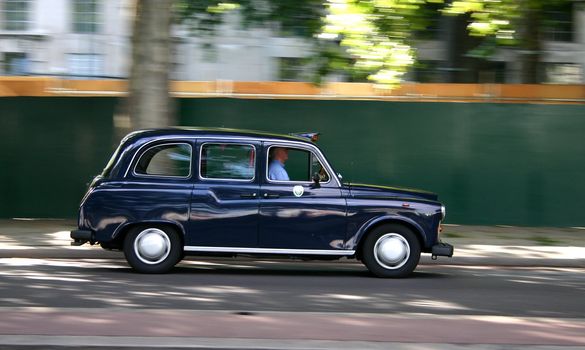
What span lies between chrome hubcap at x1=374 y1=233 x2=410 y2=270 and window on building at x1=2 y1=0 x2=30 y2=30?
61.9 ft

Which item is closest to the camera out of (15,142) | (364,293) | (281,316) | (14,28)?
(281,316)

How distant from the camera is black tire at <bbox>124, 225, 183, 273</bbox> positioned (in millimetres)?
10164

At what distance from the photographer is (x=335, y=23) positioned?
45.9 feet

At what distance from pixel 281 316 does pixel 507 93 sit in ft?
33.0

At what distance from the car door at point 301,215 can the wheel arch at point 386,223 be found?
0.79 ft

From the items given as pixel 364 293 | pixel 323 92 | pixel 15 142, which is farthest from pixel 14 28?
pixel 364 293

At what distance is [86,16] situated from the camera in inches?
1017

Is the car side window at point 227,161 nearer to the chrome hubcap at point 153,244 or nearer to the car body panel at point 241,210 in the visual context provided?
the car body panel at point 241,210

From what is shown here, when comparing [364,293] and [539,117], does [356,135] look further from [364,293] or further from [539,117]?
[364,293]

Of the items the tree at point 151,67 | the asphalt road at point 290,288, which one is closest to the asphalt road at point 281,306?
the asphalt road at point 290,288

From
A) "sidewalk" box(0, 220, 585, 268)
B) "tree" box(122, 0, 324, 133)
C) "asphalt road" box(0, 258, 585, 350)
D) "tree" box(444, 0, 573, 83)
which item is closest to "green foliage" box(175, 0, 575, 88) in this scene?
"tree" box(444, 0, 573, 83)

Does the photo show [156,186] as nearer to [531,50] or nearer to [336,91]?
[336,91]

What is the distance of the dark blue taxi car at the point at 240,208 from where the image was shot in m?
10.1

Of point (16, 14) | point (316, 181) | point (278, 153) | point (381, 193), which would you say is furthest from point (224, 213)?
point (16, 14)
